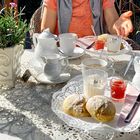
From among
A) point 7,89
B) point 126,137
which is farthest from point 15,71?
point 126,137

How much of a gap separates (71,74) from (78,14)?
730 millimetres

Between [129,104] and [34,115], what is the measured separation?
352 mm

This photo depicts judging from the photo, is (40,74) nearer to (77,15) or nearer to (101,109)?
(101,109)

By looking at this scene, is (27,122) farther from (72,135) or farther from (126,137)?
(126,137)

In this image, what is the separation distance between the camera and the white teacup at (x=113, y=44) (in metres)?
1.76

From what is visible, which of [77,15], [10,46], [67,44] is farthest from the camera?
→ [77,15]

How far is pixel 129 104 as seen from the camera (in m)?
1.32

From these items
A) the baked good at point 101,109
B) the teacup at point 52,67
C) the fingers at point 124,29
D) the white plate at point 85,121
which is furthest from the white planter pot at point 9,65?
the fingers at point 124,29

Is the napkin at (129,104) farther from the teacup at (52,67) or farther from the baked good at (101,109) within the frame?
the teacup at (52,67)

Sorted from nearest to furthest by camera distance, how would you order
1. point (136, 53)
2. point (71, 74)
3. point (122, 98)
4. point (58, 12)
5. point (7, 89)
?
point (122, 98)
point (7, 89)
point (71, 74)
point (136, 53)
point (58, 12)

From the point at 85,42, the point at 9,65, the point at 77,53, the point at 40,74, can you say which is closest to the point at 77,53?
the point at 77,53

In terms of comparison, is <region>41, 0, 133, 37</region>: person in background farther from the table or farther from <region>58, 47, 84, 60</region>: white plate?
the table

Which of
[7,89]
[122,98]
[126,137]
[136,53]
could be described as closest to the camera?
Result: [126,137]

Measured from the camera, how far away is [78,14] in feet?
7.27
